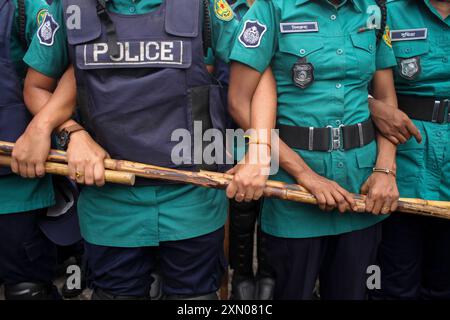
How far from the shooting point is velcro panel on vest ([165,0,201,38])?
6.25 ft

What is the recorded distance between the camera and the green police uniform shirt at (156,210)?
2.03m

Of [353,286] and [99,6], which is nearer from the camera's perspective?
[99,6]

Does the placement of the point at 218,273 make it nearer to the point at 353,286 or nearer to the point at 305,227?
the point at 305,227

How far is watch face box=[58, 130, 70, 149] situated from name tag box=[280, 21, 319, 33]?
3.41 feet

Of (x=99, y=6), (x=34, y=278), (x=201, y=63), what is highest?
(x=99, y=6)

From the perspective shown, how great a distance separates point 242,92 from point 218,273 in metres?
0.83

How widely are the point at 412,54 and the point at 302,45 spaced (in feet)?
2.30

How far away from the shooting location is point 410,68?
2418 millimetres

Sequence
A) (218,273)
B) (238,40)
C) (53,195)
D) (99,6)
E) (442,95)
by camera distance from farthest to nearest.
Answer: (53,195), (442,95), (218,273), (238,40), (99,6)

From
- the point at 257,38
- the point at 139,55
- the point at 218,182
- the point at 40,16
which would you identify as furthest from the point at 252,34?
the point at 40,16

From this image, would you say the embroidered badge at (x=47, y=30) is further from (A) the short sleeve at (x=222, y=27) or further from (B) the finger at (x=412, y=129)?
(B) the finger at (x=412, y=129)

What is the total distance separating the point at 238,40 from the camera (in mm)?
2033

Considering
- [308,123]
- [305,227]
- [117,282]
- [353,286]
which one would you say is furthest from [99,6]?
[353,286]

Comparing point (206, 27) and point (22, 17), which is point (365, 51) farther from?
point (22, 17)
